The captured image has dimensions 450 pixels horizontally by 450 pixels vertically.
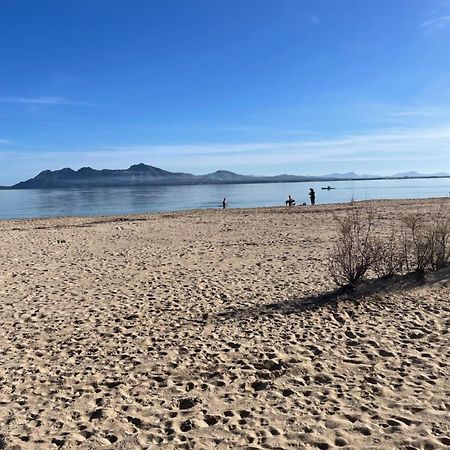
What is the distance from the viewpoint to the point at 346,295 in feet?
26.8

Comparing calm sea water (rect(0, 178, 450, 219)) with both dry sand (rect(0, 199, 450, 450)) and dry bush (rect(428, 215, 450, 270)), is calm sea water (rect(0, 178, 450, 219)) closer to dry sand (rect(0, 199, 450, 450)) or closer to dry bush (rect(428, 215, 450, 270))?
dry bush (rect(428, 215, 450, 270))

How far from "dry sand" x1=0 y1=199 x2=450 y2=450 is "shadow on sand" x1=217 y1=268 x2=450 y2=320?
0.18ft

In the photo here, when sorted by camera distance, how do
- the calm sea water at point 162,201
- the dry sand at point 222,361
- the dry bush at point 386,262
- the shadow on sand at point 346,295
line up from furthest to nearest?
1. the calm sea water at point 162,201
2. the dry bush at point 386,262
3. the shadow on sand at point 346,295
4. the dry sand at point 222,361

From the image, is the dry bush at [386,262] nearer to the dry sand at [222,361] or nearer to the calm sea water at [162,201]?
the dry sand at [222,361]

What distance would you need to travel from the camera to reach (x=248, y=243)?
1566cm

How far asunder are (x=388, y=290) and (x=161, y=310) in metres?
4.39

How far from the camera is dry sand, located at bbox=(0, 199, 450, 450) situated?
4.04 meters

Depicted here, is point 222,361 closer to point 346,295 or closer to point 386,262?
point 346,295

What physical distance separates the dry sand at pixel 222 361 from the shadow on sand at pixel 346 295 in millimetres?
54

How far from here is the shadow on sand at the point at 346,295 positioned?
7504 millimetres

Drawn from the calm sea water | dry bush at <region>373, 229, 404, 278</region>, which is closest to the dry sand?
dry bush at <region>373, 229, 404, 278</region>

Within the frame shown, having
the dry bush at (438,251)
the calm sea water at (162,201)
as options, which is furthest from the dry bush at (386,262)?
the calm sea water at (162,201)

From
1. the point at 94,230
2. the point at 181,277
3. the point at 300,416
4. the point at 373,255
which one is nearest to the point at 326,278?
the point at 373,255

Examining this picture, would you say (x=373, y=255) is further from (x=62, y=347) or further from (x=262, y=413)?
(x=62, y=347)
